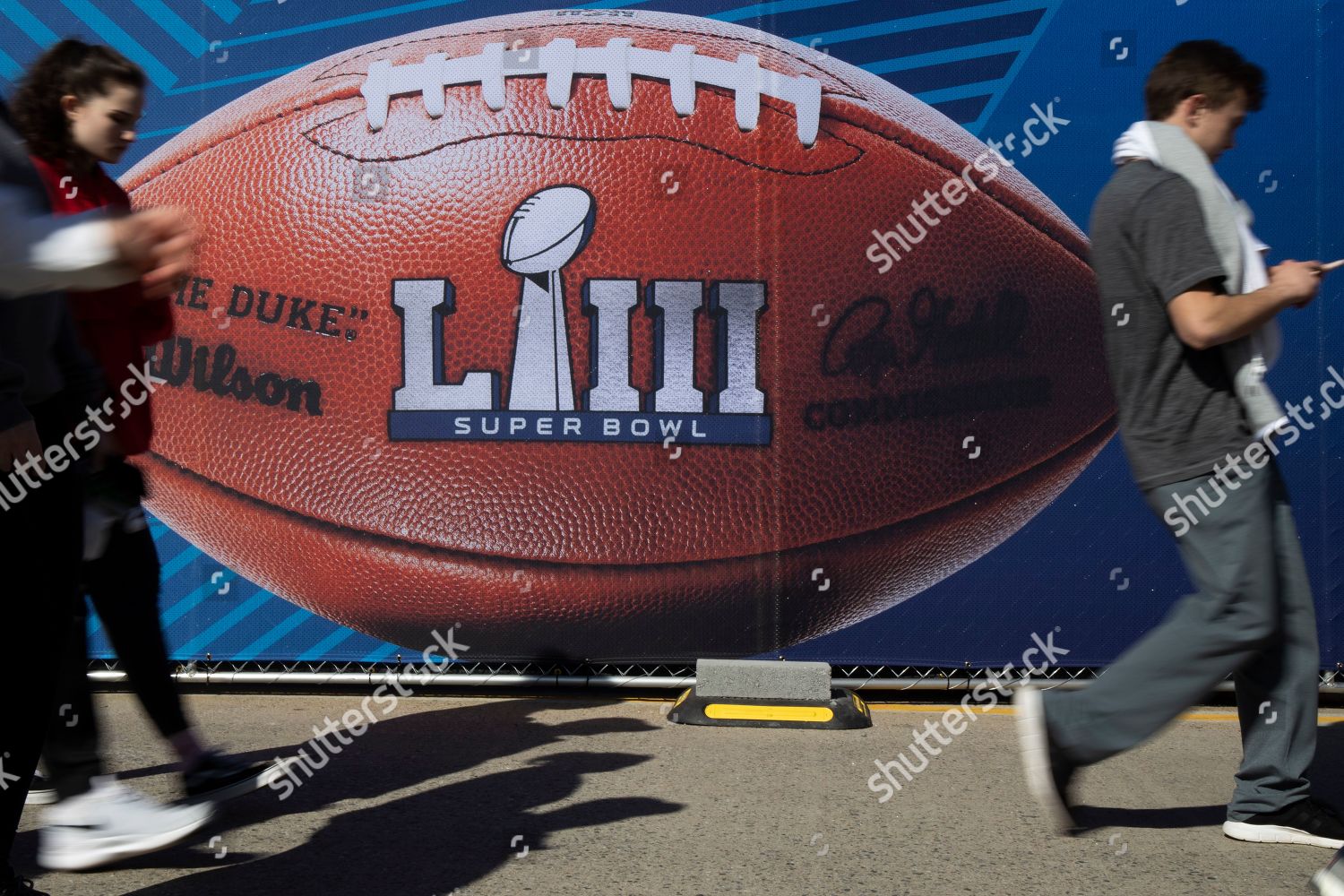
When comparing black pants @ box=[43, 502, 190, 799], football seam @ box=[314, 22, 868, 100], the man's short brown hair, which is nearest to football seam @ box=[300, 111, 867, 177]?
football seam @ box=[314, 22, 868, 100]

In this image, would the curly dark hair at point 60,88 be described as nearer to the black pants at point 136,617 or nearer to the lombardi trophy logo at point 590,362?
the black pants at point 136,617

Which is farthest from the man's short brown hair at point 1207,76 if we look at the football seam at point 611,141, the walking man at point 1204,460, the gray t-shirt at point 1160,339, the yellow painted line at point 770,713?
the yellow painted line at point 770,713

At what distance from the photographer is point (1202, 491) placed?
238cm

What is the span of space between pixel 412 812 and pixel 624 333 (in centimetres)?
159

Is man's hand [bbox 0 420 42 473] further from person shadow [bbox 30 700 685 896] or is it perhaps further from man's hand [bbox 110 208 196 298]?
person shadow [bbox 30 700 685 896]

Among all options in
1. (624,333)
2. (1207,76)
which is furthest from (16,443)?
(1207,76)

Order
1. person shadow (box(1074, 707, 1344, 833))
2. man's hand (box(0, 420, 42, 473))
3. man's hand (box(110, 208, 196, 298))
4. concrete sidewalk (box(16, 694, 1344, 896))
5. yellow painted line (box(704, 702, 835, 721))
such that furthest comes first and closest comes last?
Result: yellow painted line (box(704, 702, 835, 721)) < person shadow (box(1074, 707, 1344, 833)) < concrete sidewalk (box(16, 694, 1344, 896)) < man's hand (box(0, 420, 42, 473)) < man's hand (box(110, 208, 196, 298))

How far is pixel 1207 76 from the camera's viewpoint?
2.52 metres

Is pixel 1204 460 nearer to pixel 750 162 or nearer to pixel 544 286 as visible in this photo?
pixel 750 162

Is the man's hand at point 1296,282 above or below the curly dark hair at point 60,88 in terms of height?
below

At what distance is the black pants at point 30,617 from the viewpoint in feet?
6.29

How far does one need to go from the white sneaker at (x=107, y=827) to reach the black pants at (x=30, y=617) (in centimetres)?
31

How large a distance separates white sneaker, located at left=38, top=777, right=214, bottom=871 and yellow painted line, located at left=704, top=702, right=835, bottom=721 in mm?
1551

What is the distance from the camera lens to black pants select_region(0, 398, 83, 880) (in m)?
1.92
